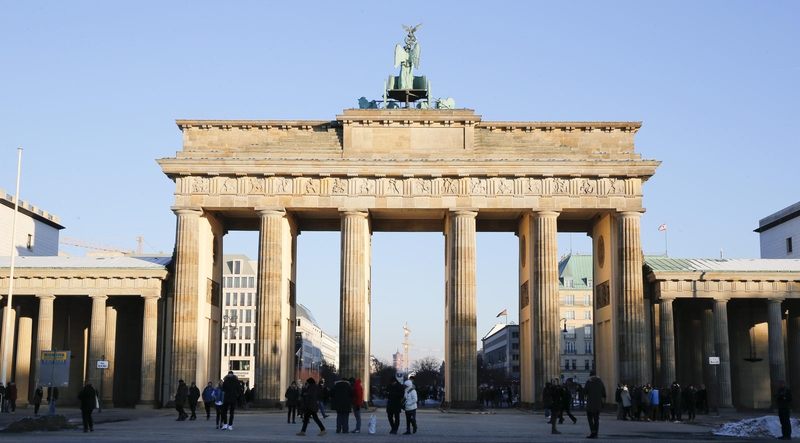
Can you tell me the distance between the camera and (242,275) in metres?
140

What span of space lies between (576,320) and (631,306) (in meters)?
74.2

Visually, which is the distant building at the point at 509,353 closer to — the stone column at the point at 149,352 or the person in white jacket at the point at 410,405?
the stone column at the point at 149,352

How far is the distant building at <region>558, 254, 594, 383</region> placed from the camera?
12550cm

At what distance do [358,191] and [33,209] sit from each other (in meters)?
35.3

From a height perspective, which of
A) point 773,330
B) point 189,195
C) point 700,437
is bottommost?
point 700,437

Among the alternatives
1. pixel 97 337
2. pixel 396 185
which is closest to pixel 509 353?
pixel 396 185

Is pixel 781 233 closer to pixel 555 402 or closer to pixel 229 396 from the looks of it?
pixel 555 402

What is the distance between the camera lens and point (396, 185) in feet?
179

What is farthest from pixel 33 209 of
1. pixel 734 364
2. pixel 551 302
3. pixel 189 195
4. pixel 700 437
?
pixel 700 437

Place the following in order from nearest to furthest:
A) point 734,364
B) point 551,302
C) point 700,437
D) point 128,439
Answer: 1. point 128,439
2. point 700,437
3. point 551,302
4. point 734,364

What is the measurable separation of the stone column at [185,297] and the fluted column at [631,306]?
2371 cm

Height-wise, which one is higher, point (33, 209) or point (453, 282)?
point (33, 209)

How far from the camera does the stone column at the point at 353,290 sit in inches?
2109

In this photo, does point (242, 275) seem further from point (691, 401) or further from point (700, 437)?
point (700, 437)
